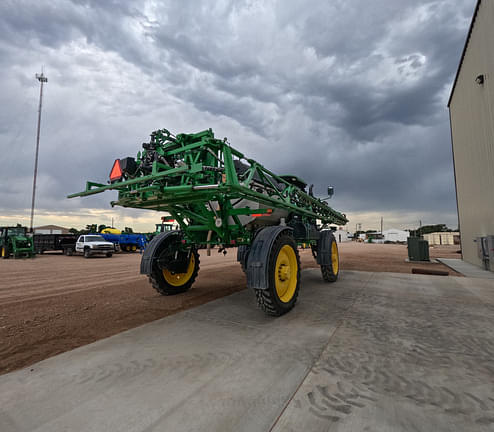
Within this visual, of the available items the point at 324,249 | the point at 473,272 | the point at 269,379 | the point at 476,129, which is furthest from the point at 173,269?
the point at 476,129

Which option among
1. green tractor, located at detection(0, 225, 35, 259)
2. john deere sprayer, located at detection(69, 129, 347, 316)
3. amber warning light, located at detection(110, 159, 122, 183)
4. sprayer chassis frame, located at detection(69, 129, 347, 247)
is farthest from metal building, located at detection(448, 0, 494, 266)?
green tractor, located at detection(0, 225, 35, 259)

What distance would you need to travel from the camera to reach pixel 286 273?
13.1 ft

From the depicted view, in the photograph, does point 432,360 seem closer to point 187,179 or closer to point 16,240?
point 187,179

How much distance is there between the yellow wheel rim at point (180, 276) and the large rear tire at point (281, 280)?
2.36 meters

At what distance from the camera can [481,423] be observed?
5.06 ft

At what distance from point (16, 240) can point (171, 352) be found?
744 inches

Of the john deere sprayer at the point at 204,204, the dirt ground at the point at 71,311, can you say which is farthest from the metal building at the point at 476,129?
the dirt ground at the point at 71,311

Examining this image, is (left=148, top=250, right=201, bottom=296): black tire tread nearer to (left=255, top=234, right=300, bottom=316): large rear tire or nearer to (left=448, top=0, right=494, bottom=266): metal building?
(left=255, top=234, right=300, bottom=316): large rear tire

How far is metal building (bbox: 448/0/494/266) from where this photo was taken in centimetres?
832

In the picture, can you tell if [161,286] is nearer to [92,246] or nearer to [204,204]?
[204,204]

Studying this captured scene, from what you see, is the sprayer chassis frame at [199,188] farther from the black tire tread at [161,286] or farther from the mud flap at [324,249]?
the mud flap at [324,249]

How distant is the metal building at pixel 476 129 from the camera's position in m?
8.32

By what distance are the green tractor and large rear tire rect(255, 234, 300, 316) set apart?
60.7 feet

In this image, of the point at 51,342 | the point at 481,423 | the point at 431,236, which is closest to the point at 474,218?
the point at 481,423
